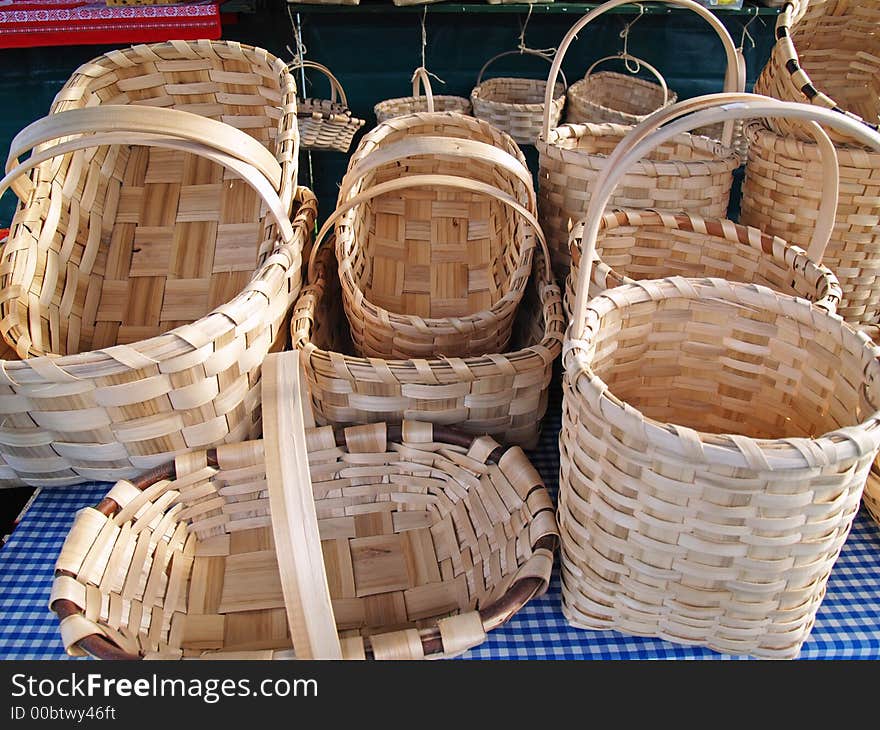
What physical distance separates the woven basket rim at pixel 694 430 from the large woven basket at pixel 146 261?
40cm

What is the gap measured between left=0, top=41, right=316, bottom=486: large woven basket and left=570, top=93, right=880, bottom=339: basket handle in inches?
15.7

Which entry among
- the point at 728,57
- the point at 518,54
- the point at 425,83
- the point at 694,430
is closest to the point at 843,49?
the point at 728,57

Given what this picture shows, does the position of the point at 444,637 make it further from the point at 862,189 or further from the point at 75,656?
the point at 862,189

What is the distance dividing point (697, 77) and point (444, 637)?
230 cm

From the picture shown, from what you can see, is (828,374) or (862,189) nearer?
(828,374)

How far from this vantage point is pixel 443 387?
81cm

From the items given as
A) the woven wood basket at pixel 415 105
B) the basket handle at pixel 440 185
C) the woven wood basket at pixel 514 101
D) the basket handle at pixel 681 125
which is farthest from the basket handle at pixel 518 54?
the basket handle at pixel 681 125

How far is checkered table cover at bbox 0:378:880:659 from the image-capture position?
0.67 meters

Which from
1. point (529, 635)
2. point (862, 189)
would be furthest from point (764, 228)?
point (529, 635)

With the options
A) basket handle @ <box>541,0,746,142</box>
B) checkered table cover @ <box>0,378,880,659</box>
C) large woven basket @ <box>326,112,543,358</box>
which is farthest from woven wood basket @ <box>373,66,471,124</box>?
checkered table cover @ <box>0,378,880,659</box>

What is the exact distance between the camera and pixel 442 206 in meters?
1.26

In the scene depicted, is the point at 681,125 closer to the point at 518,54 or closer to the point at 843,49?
the point at 843,49

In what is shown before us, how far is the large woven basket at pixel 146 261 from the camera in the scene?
2.37 ft

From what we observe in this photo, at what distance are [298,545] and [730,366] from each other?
0.56 metres
